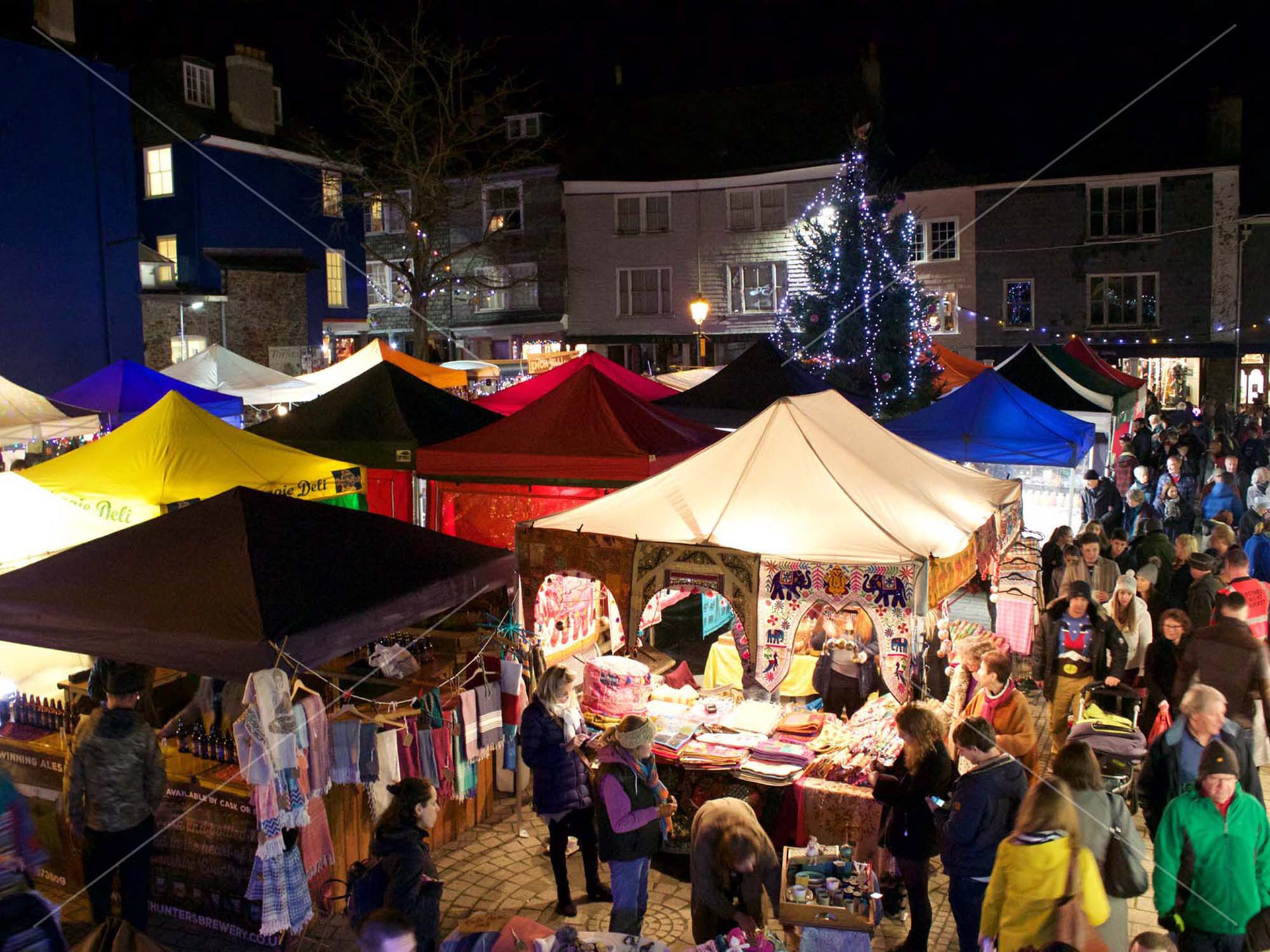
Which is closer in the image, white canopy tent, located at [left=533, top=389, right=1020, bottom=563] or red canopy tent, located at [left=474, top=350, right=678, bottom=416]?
white canopy tent, located at [left=533, top=389, right=1020, bottom=563]

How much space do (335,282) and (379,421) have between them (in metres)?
24.5

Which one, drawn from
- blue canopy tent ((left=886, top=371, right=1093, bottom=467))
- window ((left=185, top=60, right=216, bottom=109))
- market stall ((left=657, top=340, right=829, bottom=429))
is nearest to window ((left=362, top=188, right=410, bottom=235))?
window ((left=185, top=60, right=216, bottom=109))

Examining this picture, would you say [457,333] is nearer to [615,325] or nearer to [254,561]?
[615,325]

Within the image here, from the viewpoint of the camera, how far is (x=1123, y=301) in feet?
104

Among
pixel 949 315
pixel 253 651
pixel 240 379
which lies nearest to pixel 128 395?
pixel 240 379

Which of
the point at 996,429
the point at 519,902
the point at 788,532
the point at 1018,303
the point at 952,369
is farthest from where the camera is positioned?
the point at 1018,303

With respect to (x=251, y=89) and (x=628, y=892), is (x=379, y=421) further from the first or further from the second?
(x=251, y=89)

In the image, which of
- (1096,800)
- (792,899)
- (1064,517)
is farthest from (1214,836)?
(1064,517)

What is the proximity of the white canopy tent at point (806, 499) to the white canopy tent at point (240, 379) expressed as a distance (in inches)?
539

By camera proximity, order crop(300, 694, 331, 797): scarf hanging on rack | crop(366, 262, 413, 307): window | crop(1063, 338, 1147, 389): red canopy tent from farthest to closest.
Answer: crop(366, 262, 413, 307): window → crop(1063, 338, 1147, 389): red canopy tent → crop(300, 694, 331, 797): scarf hanging on rack

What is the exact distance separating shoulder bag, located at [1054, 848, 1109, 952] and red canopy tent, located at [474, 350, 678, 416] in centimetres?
1023

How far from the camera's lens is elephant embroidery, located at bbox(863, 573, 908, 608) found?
666cm

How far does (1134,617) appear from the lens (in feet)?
26.7

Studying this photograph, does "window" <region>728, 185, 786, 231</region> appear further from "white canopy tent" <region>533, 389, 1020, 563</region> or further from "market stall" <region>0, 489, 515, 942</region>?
"market stall" <region>0, 489, 515, 942</region>
